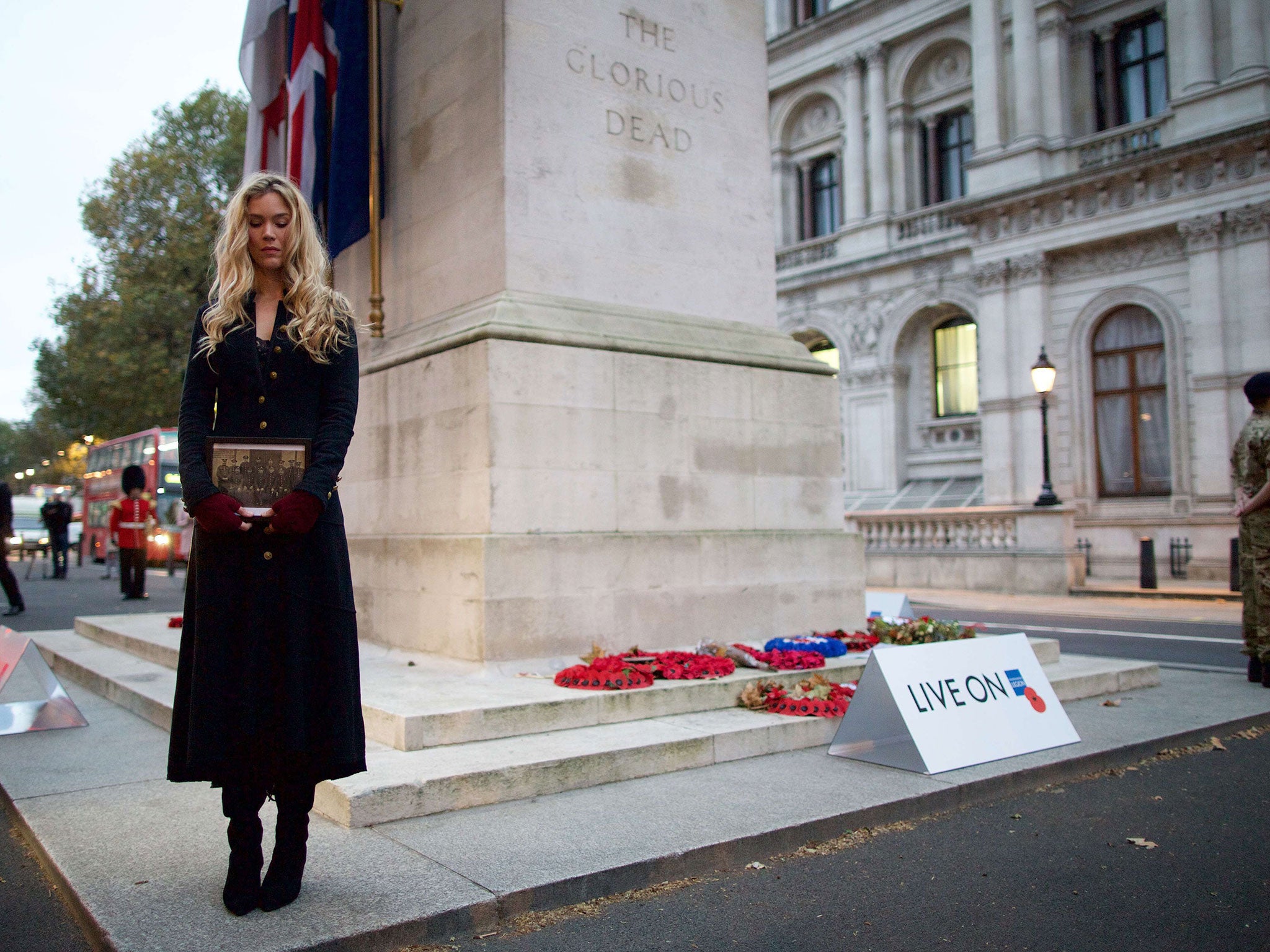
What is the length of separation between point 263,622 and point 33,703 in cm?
406

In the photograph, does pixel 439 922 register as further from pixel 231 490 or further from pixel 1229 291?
pixel 1229 291

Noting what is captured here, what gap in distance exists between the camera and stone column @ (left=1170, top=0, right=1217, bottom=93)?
22.4 meters

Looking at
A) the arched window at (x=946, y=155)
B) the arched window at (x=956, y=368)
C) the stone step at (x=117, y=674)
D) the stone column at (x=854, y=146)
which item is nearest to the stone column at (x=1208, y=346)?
the arched window at (x=956, y=368)

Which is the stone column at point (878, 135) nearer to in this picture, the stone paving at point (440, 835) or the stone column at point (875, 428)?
the stone column at point (875, 428)

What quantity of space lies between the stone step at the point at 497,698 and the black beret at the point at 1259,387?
360cm

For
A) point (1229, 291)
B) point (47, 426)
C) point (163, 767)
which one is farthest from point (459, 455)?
point (47, 426)

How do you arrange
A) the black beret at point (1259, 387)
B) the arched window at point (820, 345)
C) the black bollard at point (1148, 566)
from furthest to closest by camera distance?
the arched window at point (820, 345), the black bollard at point (1148, 566), the black beret at point (1259, 387)

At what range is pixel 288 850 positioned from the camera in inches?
127

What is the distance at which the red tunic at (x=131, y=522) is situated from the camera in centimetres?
1659

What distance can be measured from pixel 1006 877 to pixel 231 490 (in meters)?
3.03

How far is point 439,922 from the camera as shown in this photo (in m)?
3.15

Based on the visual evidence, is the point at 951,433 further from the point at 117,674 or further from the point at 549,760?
the point at 549,760

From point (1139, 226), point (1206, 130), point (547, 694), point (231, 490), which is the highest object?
point (1206, 130)

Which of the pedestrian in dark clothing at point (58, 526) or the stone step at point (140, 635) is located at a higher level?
the pedestrian in dark clothing at point (58, 526)
